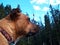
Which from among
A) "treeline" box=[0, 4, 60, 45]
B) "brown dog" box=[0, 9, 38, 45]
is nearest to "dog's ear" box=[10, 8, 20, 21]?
"brown dog" box=[0, 9, 38, 45]

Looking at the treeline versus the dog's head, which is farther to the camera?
the treeline

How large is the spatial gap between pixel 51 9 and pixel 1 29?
6258 centimetres

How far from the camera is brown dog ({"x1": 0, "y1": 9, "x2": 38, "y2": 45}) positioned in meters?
6.91

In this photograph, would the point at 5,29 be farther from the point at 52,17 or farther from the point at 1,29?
the point at 52,17

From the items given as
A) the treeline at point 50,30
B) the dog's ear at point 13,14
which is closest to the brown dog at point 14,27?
the dog's ear at point 13,14

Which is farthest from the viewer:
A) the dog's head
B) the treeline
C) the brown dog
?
the treeline

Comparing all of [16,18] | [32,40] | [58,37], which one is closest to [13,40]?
[16,18]

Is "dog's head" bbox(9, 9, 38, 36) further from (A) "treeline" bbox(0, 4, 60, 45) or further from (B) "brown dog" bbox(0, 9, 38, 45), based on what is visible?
(A) "treeline" bbox(0, 4, 60, 45)

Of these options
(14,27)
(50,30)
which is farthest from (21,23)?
(50,30)

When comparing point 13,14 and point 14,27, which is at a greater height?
point 13,14

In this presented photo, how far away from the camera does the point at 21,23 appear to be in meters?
7.63

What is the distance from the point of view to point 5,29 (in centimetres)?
709

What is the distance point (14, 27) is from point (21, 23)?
27 cm

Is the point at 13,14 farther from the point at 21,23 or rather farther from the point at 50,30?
the point at 50,30
